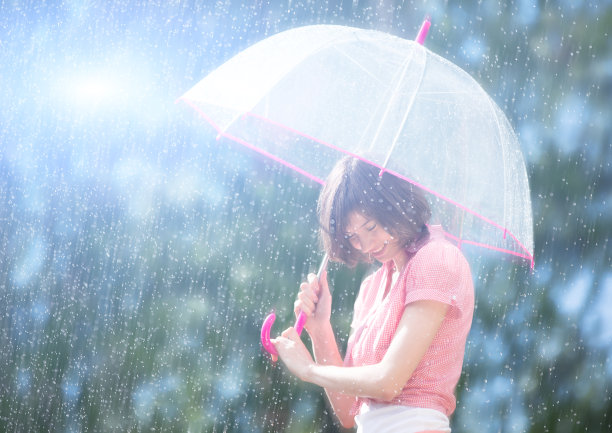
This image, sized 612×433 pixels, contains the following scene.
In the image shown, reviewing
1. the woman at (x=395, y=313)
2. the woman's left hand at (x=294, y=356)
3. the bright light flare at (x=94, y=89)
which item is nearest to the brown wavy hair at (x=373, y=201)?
the woman at (x=395, y=313)

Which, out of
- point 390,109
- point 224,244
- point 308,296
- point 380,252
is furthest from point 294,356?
point 224,244

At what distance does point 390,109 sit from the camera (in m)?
1.85

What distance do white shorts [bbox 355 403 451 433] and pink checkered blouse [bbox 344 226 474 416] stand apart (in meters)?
0.01

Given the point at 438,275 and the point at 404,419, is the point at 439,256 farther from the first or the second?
the point at 404,419

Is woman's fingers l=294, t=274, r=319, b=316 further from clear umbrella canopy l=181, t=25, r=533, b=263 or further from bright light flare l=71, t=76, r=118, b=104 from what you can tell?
bright light flare l=71, t=76, r=118, b=104

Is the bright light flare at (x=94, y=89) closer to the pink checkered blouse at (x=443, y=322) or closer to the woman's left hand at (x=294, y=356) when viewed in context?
the woman's left hand at (x=294, y=356)

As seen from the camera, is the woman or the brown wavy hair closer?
the woman

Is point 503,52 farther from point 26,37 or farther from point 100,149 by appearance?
point 26,37

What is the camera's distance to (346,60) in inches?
76.4

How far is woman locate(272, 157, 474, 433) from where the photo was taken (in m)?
1.70

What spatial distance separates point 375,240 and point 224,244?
2423 millimetres

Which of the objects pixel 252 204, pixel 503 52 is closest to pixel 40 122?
pixel 252 204

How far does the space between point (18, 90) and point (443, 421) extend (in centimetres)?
395

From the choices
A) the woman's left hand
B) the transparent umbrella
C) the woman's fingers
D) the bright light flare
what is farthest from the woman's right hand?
the bright light flare
